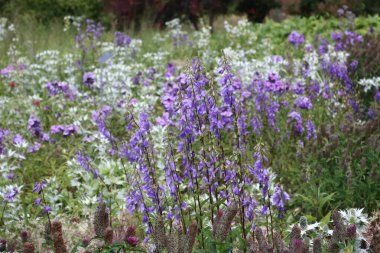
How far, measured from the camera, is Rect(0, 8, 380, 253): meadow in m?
2.87

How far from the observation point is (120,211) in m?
4.48

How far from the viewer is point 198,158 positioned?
334cm

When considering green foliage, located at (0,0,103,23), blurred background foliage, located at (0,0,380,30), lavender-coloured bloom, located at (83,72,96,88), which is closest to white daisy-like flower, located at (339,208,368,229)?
lavender-coloured bloom, located at (83,72,96,88)

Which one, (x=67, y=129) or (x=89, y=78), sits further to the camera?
(x=89, y=78)

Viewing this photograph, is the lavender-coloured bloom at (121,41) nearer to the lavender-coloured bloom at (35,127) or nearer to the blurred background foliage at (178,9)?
the lavender-coloured bloom at (35,127)

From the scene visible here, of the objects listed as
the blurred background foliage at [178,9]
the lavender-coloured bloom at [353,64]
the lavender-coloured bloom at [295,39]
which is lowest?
the lavender-coloured bloom at [353,64]

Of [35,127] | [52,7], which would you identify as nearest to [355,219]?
[35,127]

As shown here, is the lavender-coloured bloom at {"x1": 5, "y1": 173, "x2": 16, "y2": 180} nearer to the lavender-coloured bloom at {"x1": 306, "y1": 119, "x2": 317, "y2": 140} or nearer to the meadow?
the meadow

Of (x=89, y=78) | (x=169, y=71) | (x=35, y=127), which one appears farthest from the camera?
(x=169, y=71)

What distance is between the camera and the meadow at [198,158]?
2.87 metres

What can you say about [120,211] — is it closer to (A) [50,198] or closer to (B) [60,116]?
(A) [50,198]

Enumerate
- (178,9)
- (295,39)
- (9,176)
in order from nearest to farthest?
1. (9,176)
2. (295,39)
3. (178,9)

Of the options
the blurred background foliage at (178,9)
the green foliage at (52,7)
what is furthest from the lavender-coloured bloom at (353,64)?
the green foliage at (52,7)

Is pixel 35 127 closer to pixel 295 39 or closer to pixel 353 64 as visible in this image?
pixel 353 64
